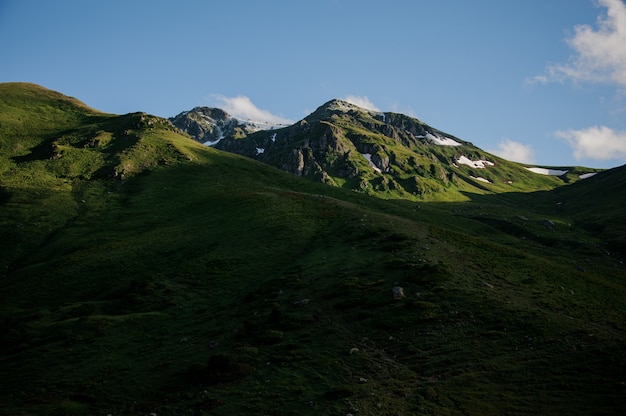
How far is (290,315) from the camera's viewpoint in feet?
139

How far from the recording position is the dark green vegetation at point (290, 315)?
28344mm

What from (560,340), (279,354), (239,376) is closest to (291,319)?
(279,354)

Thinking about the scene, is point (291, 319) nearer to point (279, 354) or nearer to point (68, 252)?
point (279, 354)

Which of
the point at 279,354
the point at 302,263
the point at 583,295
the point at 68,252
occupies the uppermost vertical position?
the point at 583,295

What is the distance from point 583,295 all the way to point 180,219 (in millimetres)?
76572

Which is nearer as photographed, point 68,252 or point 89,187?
point 68,252

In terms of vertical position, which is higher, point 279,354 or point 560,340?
point 560,340

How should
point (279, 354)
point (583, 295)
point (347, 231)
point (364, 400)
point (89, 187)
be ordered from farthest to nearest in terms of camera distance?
point (89, 187) < point (347, 231) < point (583, 295) < point (279, 354) < point (364, 400)

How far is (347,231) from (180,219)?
42.7 meters

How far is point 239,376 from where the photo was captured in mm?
31891

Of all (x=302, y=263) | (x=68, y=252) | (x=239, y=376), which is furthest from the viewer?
(x=68, y=252)

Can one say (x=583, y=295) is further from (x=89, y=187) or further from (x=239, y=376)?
(x=89, y=187)

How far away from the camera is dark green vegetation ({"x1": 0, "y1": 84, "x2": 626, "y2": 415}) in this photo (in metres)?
28.3

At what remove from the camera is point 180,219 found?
3688 inches
